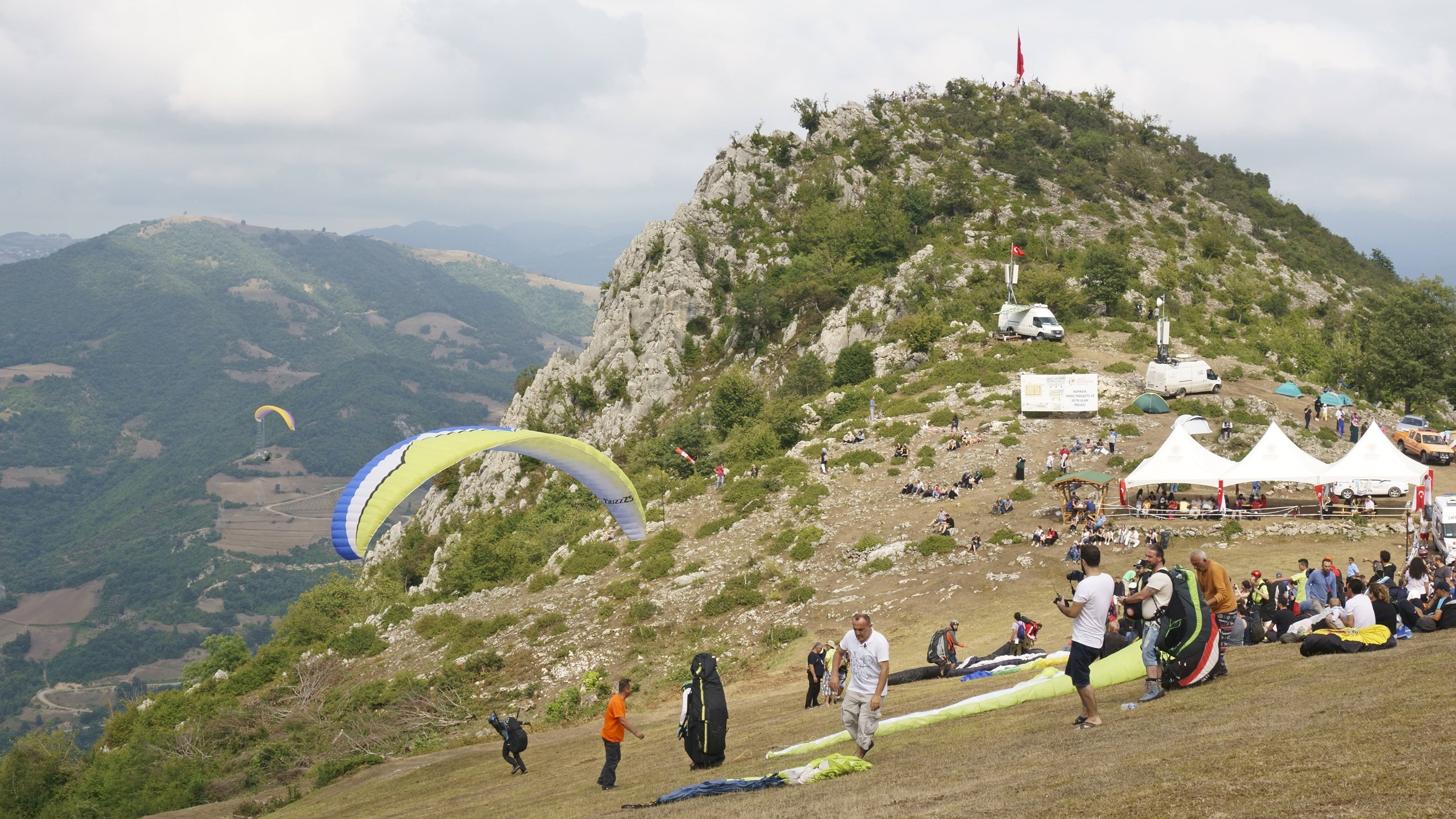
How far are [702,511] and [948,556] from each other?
→ 11.7 meters

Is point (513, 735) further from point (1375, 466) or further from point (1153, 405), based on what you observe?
point (1153, 405)

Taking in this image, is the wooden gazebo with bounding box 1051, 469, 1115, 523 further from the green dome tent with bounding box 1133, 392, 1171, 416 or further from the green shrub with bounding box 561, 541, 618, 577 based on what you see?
the green shrub with bounding box 561, 541, 618, 577

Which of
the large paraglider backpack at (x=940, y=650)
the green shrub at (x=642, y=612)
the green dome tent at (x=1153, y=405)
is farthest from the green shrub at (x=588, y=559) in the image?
the green dome tent at (x=1153, y=405)

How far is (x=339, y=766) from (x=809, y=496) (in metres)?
19.4

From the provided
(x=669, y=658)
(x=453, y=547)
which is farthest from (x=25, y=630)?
(x=669, y=658)

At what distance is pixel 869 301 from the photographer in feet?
193

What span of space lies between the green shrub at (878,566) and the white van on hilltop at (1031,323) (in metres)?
25.2

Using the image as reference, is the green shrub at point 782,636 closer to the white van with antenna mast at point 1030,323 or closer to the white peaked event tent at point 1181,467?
the white peaked event tent at point 1181,467

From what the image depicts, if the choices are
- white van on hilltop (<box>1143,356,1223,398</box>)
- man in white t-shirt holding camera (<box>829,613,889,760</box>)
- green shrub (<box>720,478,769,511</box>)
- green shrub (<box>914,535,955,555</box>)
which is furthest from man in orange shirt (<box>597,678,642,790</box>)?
white van on hilltop (<box>1143,356,1223,398</box>)

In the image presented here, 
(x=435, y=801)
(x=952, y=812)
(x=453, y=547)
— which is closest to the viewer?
(x=952, y=812)

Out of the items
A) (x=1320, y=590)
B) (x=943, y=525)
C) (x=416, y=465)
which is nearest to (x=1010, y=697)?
(x=1320, y=590)

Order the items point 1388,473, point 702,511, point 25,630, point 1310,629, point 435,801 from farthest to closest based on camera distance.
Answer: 1. point 25,630
2. point 702,511
3. point 1388,473
4. point 435,801
5. point 1310,629

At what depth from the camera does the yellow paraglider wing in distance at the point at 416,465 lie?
17.6 m

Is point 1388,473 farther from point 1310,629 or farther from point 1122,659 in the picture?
point 1122,659
